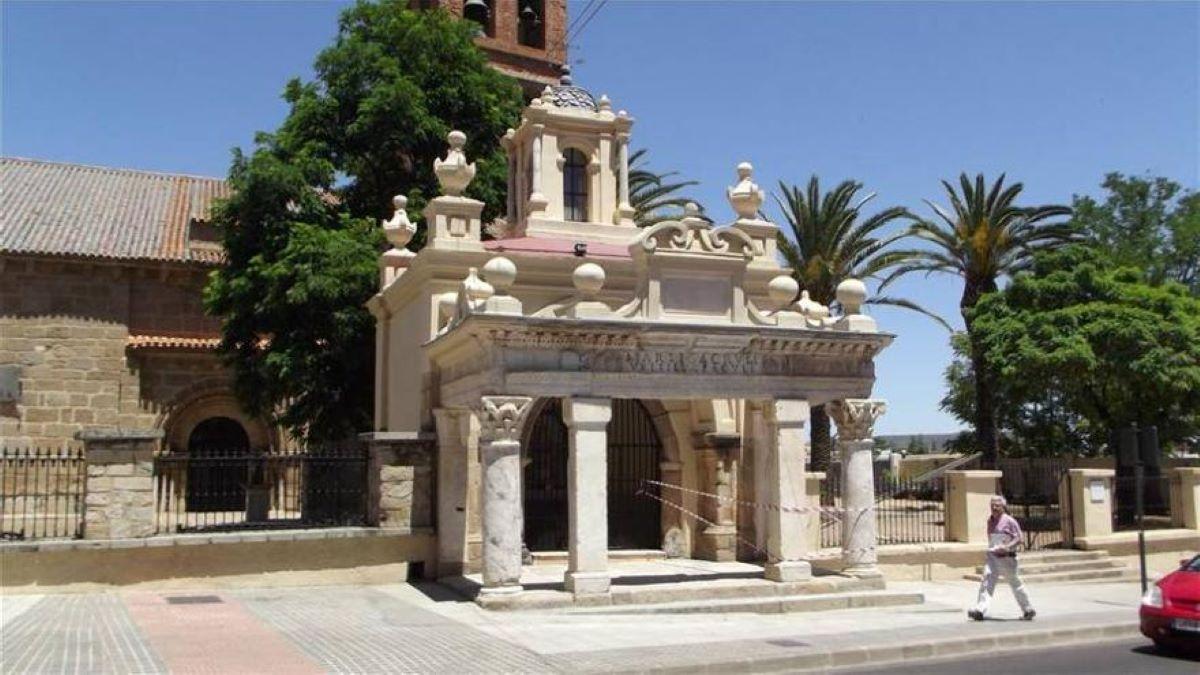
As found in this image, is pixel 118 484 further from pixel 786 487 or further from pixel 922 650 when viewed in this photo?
pixel 922 650

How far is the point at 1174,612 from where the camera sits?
11.1 metres

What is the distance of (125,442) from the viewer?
14.0 meters

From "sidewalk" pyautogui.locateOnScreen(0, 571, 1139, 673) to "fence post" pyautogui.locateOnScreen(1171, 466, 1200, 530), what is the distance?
7.00 metres

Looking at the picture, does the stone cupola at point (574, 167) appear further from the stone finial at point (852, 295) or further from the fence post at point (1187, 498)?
the fence post at point (1187, 498)

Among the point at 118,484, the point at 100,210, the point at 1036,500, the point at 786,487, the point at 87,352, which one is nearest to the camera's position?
the point at 118,484

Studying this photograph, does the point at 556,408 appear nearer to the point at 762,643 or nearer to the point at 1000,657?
the point at 762,643

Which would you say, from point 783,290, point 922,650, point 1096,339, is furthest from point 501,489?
point 1096,339

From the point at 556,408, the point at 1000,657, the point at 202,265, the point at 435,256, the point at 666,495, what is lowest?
the point at 1000,657

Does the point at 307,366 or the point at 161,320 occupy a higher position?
the point at 161,320

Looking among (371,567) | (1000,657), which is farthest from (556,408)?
(1000,657)

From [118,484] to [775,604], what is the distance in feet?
28.6

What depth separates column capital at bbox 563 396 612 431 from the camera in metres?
13.1

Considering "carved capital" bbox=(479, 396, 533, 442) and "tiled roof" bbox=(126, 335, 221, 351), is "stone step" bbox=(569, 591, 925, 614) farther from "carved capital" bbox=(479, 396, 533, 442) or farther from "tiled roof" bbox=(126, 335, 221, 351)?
"tiled roof" bbox=(126, 335, 221, 351)

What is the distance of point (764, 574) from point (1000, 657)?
386 cm
